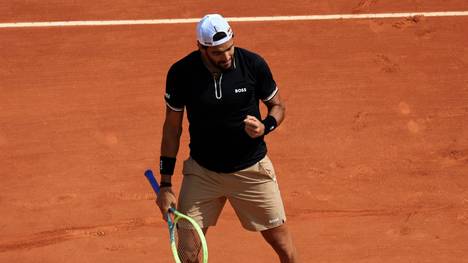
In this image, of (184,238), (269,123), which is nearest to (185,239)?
(184,238)

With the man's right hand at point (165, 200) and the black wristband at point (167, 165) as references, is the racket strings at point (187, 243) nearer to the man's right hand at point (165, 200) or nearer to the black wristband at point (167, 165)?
the man's right hand at point (165, 200)

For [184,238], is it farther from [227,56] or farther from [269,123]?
[227,56]

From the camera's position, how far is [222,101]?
22.2 ft

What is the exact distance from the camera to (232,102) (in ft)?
22.2

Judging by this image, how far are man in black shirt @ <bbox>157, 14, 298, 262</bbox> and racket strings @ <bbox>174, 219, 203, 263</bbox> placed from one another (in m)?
0.12

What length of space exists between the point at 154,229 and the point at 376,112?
3.16 metres

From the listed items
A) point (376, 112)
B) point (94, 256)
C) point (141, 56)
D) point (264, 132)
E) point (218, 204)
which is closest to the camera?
point (264, 132)

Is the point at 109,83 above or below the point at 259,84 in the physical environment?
below

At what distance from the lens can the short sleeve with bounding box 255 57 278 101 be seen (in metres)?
6.86

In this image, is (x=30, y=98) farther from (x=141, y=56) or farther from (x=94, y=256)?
(x=94, y=256)

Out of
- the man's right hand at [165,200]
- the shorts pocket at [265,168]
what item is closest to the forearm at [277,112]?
the shorts pocket at [265,168]

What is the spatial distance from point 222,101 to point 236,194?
2.60ft

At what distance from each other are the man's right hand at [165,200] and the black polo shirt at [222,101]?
347 mm

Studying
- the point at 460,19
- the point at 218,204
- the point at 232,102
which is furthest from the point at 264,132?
the point at 460,19
